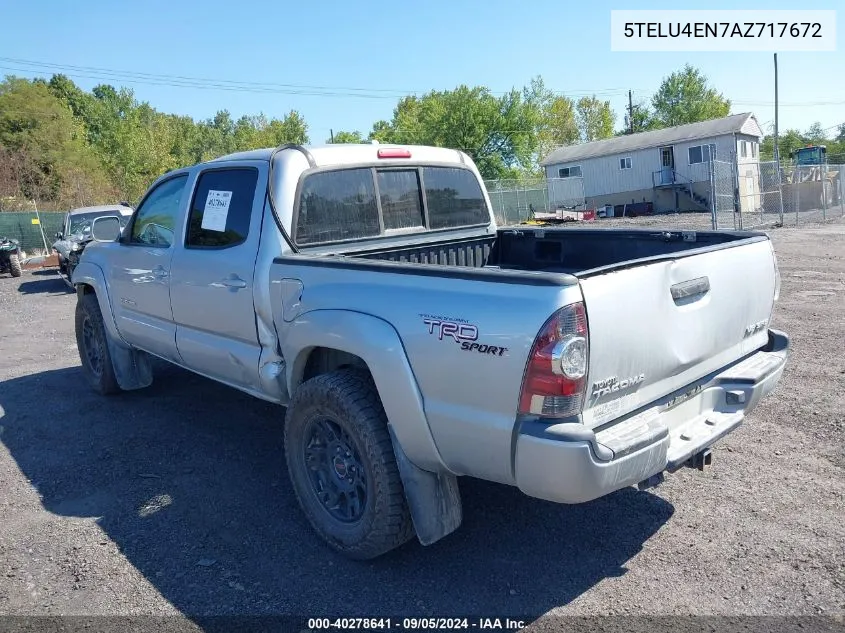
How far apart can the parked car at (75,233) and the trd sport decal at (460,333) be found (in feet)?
43.7

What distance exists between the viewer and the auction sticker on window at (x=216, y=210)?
171 inches

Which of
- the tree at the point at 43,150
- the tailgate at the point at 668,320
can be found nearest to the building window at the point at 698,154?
the tree at the point at 43,150

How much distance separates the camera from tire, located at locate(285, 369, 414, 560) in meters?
3.14

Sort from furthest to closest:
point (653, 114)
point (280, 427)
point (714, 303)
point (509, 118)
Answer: point (653, 114) → point (509, 118) → point (280, 427) → point (714, 303)

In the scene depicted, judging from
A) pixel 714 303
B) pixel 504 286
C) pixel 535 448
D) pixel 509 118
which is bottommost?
pixel 535 448

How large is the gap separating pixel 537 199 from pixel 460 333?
3624 centimetres

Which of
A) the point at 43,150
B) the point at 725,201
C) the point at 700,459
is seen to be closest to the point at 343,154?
the point at 700,459

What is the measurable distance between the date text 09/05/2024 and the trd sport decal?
119 cm

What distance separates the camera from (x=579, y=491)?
2.56 meters

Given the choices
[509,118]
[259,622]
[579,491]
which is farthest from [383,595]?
[509,118]

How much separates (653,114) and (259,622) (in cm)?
7479

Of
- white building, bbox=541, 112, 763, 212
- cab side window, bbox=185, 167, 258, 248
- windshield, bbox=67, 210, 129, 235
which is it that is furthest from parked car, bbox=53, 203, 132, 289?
white building, bbox=541, 112, 763, 212

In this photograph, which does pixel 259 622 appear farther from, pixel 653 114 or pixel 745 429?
pixel 653 114

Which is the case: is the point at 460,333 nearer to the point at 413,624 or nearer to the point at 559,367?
the point at 559,367
